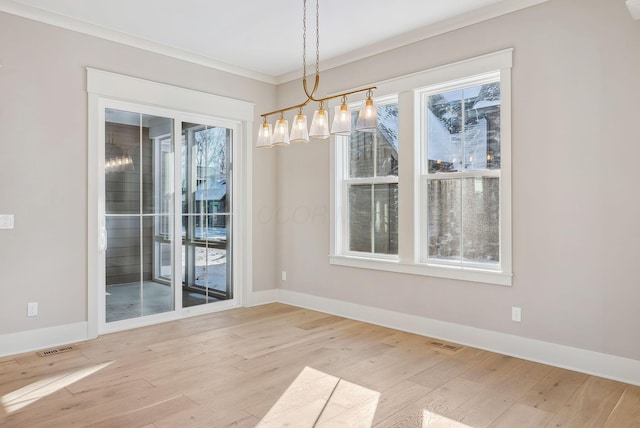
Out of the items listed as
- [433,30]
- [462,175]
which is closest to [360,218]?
[462,175]

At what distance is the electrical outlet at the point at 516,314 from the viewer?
11.7 ft

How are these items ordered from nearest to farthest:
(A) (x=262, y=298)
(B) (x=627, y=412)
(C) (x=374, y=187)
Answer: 1. (B) (x=627, y=412)
2. (C) (x=374, y=187)
3. (A) (x=262, y=298)

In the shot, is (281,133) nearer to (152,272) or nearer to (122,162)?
(122,162)

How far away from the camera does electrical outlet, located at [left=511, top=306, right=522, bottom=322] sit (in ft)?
11.7

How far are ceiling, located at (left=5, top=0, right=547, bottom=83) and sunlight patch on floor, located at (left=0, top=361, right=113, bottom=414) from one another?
295 cm

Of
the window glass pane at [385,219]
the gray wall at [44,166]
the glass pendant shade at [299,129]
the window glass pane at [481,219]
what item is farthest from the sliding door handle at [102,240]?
the window glass pane at [481,219]

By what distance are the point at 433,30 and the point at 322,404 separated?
11.1 feet

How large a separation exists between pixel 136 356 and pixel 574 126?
12.9ft

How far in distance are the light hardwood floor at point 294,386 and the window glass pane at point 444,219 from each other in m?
0.87

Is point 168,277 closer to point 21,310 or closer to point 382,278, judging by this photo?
point 21,310

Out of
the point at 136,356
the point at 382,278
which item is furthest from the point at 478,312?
the point at 136,356

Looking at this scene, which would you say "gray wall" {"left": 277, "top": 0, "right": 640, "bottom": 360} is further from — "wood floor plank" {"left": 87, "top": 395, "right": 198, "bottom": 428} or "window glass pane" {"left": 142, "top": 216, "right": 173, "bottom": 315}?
"window glass pane" {"left": 142, "top": 216, "right": 173, "bottom": 315}

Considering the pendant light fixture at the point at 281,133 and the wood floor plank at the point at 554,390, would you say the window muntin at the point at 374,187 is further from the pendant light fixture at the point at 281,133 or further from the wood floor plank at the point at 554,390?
the wood floor plank at the point at 554,390

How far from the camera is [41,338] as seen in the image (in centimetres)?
378
